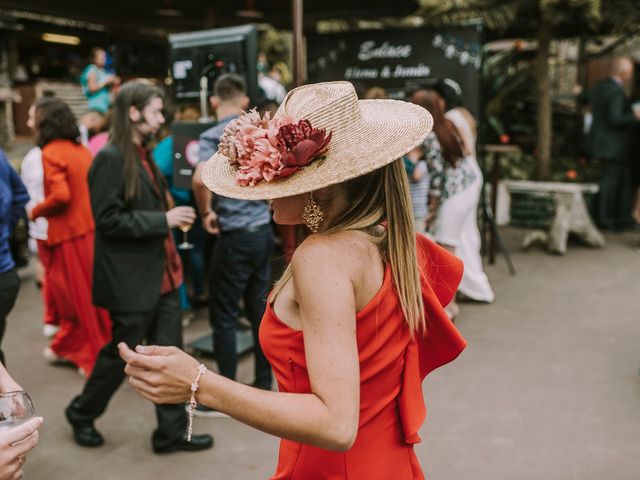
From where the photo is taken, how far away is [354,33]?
808 centimetres

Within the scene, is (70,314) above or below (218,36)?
below

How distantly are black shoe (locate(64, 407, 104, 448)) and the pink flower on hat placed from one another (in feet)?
8.25

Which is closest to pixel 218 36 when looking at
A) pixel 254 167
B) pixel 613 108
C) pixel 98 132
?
pixel 98 132

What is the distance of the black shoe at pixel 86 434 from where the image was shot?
351 cm

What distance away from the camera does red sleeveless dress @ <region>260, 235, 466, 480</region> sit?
→ 145cm

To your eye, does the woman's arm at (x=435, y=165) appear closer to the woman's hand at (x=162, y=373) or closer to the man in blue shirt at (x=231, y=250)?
the man in blue shirt at (x=231, y=250)

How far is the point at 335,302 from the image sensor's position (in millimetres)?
1303

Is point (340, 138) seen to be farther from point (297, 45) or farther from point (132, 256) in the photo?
point (297, 45)

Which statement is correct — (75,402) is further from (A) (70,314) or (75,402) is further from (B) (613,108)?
(B) (613,108)

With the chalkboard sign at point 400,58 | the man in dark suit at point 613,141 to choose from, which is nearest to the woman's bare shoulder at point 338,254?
the chalkboard sign at point 400,58

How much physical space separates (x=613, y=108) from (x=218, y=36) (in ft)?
19.4

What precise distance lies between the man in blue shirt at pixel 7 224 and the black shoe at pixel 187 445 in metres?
1.04

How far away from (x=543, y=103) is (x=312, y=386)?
28.5 ft

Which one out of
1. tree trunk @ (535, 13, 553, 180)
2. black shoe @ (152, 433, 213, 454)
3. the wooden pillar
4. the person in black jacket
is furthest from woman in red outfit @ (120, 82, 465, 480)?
tree trunk @ (535, 13, 553, 180)
